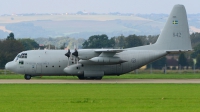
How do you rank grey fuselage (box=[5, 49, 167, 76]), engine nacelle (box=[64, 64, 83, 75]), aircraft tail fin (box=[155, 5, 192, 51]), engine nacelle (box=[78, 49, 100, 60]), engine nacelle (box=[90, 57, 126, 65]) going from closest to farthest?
engine nacelle (box=[90, 57, 126, 65]) < engine nacelle (box=[64, 64, 83, 75]) < engine nacelle (box=[78, 49, 100, 60]) < grey fuselage (box=[5, 49, 167, 76]) < aircraft tail fin (box=[155, 5, 192, 51])

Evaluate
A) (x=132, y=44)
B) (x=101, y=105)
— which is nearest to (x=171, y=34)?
(x=101, y=105)

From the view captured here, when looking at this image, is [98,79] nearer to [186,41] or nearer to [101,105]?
[186,41]

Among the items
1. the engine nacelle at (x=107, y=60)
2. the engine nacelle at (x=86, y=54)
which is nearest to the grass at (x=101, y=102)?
the engine nacelle at (x=107, y=60)

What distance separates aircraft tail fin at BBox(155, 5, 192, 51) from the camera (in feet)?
172

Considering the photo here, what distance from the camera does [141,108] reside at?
24.6 metres

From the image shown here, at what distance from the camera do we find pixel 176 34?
2069 inches

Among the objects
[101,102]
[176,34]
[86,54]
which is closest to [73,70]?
[86,54]

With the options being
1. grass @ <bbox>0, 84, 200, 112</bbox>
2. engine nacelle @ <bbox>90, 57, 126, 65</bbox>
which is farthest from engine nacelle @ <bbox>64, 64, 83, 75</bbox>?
grass @ <bbox>0, 84, 200, 112</bbox>

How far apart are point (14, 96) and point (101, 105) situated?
650cm

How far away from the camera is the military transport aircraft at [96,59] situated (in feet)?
166

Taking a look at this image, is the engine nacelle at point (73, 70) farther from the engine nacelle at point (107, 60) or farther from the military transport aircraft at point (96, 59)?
the engine nacelle at point (107, 60)

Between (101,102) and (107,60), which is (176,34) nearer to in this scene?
(107,60)

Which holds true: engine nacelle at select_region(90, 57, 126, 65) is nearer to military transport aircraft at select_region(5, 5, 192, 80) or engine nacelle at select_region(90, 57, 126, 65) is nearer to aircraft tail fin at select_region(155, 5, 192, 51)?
military transport aircraft at select_region(5, 5, 192, 80)

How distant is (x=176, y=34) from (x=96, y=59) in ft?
26.8
